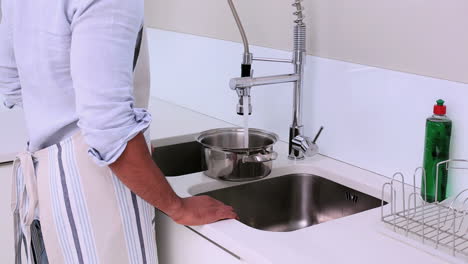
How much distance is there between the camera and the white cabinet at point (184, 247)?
4.01 ft

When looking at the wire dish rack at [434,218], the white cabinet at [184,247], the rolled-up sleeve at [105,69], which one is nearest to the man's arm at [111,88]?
the rolled-up sleeve at [105,69]

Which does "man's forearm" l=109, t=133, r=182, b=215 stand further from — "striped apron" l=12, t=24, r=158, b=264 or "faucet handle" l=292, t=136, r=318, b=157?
"faucet handle" l=292, t=136, r=318, b=157

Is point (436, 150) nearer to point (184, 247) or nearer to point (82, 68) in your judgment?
point (184, 247)

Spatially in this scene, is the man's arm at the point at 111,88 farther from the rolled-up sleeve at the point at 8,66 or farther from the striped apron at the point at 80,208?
the rolled-up sleeve at the point at 8,66

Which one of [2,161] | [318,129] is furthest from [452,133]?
[2,161]

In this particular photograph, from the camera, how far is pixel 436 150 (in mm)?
1306

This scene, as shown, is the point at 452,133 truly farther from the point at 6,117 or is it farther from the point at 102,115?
the point at 6,117

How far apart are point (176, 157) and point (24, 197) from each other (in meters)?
0.63

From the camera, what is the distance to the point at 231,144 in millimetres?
1746

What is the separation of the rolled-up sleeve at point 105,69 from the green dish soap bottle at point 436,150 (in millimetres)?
664

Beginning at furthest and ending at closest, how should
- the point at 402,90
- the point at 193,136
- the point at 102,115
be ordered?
the point at 193,136 < the point at 402,90 < the point at 102,115

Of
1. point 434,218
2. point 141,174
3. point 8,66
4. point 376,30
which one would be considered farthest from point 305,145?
point 8,66

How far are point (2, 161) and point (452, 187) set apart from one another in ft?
4.11

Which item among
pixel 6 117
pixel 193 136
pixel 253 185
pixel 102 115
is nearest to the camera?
pixel 102 115
